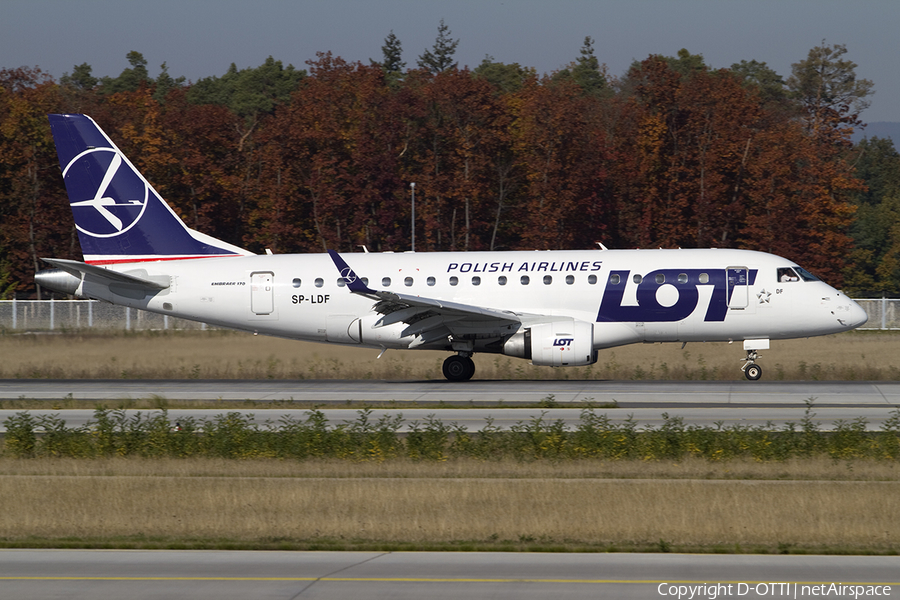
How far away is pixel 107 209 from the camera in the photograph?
31.7 meters

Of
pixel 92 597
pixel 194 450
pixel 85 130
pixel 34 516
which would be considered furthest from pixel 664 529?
pixel 85 130

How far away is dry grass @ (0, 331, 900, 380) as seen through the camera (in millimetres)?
32719

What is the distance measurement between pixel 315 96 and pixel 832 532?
6148 cm

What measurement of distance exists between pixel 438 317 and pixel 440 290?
1.46 meters

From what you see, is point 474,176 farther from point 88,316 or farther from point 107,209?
point 107,209

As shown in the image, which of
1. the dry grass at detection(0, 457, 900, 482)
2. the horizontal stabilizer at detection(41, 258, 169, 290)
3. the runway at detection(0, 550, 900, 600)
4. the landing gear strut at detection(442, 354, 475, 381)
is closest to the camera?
the runway at detection(0, 550, 900, 600)

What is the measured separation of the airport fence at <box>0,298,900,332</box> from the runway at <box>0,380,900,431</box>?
22679mm

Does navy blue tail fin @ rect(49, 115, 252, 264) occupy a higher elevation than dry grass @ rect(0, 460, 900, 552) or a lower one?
higher

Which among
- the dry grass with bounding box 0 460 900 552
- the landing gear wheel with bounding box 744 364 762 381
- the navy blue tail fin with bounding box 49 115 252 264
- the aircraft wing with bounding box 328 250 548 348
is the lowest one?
the dry grass with bounding box 0 460 900 552

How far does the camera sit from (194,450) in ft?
62.0

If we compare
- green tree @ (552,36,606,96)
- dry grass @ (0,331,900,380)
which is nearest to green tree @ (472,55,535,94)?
green tree @ (552,36,606,96)

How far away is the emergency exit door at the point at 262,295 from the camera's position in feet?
102

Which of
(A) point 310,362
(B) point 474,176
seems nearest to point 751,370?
(A) point 310,362

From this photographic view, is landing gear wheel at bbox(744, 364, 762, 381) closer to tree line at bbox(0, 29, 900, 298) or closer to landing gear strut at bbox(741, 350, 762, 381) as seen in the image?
landing gear strut at bbox(741, 350, 762, 381)
